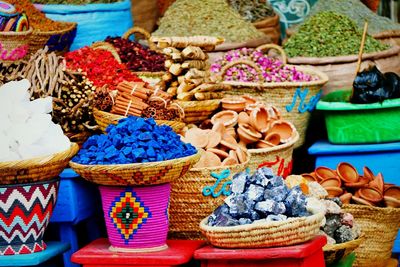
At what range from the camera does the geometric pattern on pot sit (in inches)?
141

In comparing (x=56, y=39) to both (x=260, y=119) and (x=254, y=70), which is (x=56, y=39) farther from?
(x=260, y=119)

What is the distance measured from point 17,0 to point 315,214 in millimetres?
2502

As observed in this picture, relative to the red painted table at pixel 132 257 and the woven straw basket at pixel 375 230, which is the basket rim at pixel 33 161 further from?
the woven straw basket at pixel 375 230

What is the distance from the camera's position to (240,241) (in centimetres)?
344

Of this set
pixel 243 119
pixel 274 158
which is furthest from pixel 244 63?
pixel 274 158

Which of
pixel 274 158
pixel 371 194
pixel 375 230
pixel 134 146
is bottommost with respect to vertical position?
pixel 375 230

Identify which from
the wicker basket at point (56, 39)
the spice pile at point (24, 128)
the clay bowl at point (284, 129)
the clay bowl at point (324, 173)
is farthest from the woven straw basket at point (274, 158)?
the wicker basket at point (56, 39)

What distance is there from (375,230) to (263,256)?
3.94ft

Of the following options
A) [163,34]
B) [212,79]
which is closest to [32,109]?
Answer: [212,79]

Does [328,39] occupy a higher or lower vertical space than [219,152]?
lower

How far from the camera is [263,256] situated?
3.40 meters

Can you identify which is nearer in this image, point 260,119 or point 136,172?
point 136,172

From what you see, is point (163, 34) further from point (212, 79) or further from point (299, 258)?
point (299, 258)

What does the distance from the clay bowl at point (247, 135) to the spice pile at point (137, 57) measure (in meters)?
0.73
